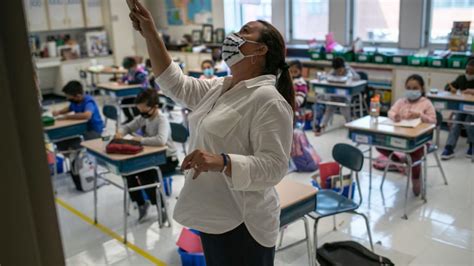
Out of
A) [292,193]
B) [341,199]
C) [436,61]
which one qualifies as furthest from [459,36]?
[292,193]

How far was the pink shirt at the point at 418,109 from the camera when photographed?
4527 millimetres

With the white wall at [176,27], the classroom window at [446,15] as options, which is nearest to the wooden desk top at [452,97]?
the classroom window at [446,15]

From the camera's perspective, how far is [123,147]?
378 cm

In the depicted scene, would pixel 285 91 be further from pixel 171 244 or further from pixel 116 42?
pixel 116 42

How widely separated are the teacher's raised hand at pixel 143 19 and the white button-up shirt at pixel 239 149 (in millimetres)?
167

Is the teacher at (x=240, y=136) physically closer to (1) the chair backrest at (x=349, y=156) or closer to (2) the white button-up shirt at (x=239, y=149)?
(2) the white button-up shirt at (x=239, y=149)

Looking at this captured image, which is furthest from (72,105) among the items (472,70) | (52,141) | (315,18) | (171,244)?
(315,18)

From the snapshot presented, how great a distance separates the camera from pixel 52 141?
4855 mm

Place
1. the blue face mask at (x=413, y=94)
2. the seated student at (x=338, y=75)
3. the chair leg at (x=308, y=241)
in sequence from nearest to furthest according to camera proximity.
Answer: the chair leg at (x=308, y=241)
the blue face mask at (x=413, y=94)
the seated student at (x=338, y=75)

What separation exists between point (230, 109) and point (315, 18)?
7.68m

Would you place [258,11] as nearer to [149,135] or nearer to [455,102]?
[455,102]

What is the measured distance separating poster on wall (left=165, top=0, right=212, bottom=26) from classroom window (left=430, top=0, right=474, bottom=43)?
189 inches

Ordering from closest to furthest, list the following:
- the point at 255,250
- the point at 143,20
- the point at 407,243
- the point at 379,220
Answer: the point at 143,20
the point at 255,250
the point at 407,243
the point at 379,220

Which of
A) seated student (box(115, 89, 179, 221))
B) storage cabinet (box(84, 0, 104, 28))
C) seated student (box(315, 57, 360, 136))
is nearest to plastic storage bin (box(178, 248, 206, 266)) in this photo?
seated student (box(115, 89, 179, 221))
